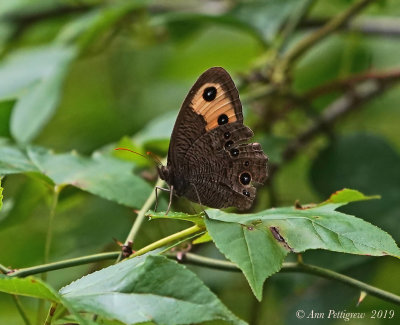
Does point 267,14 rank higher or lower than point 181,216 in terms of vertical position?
higher

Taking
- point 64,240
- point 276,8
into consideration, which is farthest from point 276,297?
point 276,8

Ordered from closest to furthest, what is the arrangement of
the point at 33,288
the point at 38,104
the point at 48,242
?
the point at 33,288
the point at 48,242
the point at 38,104

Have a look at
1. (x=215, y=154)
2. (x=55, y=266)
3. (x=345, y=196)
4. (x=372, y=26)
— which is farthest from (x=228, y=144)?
(x=372, y=26)

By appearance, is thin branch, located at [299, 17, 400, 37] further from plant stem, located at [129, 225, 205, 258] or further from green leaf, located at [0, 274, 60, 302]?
green leaf, located at [0, 274, 60, 302]

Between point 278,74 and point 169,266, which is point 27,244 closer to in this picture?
point 278,74

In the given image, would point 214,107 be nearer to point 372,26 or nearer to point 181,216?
point 181,216
